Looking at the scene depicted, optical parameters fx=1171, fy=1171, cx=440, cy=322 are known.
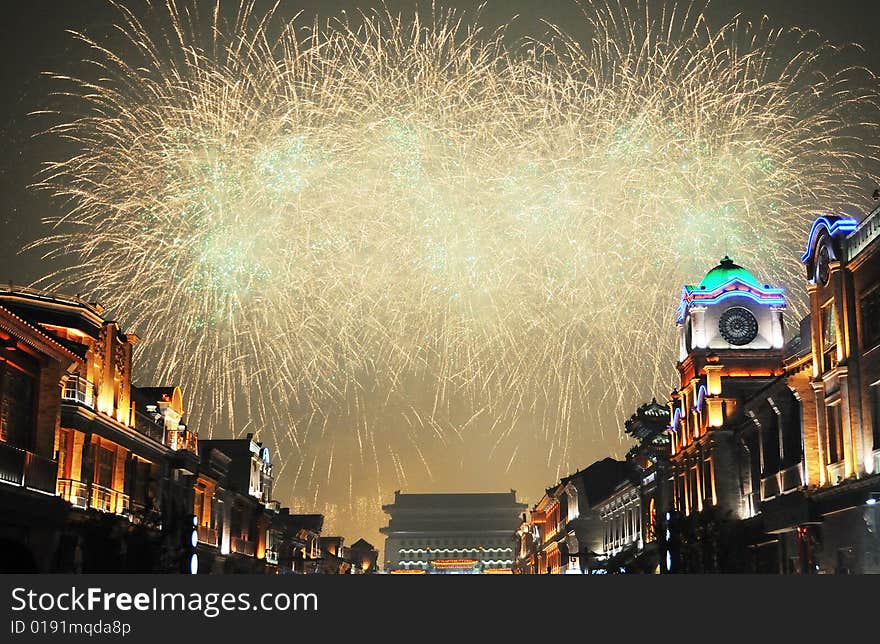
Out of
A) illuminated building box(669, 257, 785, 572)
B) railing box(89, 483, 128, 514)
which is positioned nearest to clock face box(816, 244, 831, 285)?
illuminated building box(669, 257, 785, 572)

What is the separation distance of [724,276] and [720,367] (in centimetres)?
569

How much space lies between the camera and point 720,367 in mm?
59062

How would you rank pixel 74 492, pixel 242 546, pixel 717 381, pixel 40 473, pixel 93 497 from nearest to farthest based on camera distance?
pixel 40 473
pixel 74 492
pixel 93 497
pixel 717 381
pixel 242 546

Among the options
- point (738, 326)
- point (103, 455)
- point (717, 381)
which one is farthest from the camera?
point (738, 326)

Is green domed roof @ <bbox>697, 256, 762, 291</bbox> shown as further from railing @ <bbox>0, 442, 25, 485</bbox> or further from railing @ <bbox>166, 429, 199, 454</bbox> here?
railing @ <bbox>0, 442, 25, 485</bbox>

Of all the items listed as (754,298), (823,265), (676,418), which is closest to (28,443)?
(823,265)

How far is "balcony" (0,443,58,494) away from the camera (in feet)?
95.9

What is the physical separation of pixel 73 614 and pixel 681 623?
39.0ft

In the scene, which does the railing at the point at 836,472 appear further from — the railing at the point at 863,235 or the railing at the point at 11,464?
the railing at the point at 11,464

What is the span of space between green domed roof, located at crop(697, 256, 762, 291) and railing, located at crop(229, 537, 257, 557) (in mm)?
32995

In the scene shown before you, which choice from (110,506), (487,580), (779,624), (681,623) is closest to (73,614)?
(487,580)

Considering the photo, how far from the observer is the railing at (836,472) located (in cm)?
3819

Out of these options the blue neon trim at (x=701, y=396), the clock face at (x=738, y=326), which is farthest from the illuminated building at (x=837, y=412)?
the clock face at (x=738, y=326)

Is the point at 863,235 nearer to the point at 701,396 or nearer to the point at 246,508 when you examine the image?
the point at 701,396
